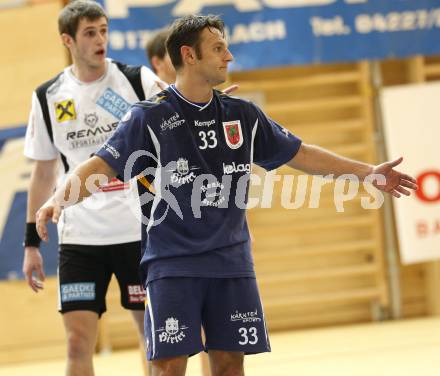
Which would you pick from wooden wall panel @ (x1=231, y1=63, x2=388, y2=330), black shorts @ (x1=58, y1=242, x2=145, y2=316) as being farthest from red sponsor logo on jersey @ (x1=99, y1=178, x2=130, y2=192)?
wooden wall panel @ (x1=231, y1=63, x2=388, y2=330)

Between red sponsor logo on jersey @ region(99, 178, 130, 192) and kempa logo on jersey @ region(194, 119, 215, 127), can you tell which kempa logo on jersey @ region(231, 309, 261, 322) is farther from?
red sponsor logo on jersey @ region(99, 178, 130, 192)

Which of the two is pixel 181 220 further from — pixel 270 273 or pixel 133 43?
pixel 270 273

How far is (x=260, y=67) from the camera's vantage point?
21.6 ft

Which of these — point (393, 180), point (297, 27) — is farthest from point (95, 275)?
point (297, 27)

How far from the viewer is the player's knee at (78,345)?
3529 mm

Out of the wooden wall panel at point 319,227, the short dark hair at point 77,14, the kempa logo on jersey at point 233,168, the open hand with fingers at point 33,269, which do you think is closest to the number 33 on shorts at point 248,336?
the kempa logo on jersey at point 233,168

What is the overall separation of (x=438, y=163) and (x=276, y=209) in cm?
141

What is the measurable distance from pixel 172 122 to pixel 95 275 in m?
1.06

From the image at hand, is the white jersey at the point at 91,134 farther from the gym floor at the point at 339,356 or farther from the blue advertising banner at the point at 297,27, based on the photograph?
the blue advertising banner at the point at 297,27

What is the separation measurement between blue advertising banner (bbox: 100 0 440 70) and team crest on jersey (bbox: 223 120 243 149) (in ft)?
11.8

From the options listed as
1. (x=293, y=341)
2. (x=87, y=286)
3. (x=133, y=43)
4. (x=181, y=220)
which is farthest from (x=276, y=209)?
(x=181, y=220)

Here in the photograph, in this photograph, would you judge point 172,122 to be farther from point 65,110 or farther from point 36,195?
point 36,195

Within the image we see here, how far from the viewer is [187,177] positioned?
2920mm

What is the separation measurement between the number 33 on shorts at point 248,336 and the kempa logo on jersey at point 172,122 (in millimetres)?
760
